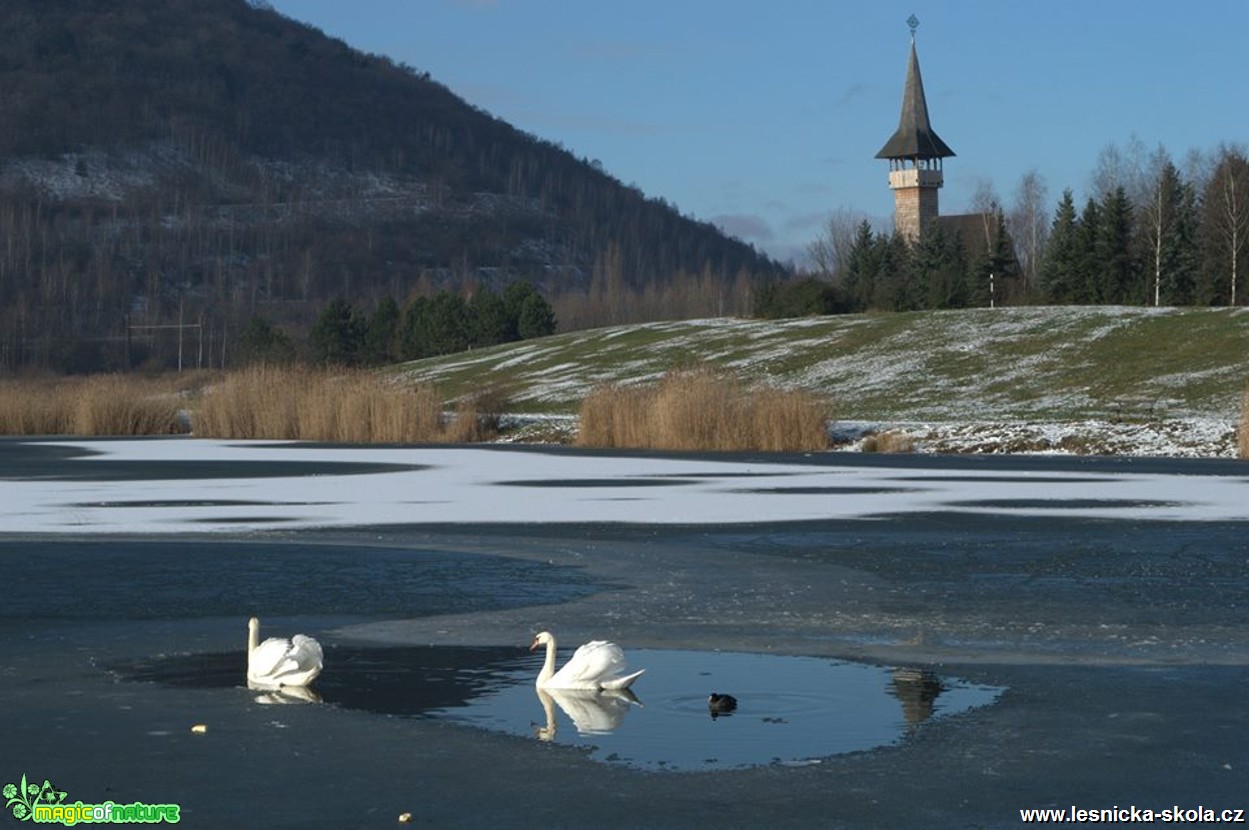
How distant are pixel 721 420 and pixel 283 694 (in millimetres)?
34221

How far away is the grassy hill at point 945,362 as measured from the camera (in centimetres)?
6469

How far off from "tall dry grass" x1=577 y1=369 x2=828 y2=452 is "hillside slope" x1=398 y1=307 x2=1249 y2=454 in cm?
373

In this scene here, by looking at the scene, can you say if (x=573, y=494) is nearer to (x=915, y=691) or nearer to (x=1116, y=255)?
(x=915, y=691)

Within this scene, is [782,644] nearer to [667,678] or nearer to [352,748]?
[667,678]

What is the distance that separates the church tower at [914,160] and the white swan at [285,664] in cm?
13866

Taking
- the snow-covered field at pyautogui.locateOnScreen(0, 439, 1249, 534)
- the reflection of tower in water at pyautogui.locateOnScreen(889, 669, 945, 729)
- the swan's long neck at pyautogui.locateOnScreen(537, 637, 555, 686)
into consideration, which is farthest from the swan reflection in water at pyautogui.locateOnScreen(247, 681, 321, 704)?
the snow-covered field at pyautogui.locateOnScreen(0, 439, 1249, 534)

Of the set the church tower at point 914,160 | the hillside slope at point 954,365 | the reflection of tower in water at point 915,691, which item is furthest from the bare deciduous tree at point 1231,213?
the reflection of tower in water at point 915,691

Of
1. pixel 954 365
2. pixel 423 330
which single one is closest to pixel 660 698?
pixel 954 365

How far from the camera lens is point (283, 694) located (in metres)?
12.3

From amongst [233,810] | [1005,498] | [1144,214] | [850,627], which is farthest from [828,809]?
[1144,214]

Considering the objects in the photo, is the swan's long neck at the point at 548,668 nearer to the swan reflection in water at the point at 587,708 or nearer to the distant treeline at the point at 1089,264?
the swan reflection in water at the point at 587,708

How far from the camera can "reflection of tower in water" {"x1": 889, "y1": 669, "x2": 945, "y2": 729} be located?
449 inches

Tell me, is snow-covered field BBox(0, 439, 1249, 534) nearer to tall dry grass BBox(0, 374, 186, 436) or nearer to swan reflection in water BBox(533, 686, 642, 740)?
swan reflection in water BBox(533, 686, 642, 740)

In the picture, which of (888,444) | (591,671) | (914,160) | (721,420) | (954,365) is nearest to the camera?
(591,671)
